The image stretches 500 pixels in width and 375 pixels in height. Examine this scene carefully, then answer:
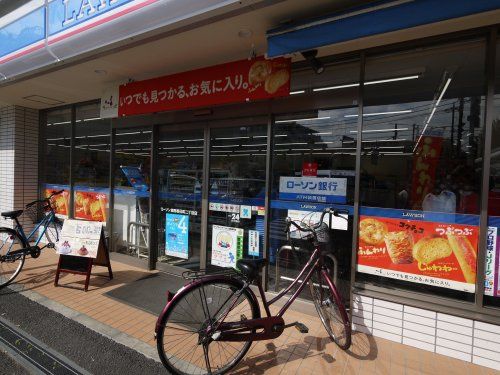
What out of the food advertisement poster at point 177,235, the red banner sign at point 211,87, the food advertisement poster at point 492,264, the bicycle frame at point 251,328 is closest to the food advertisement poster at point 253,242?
the food advertisement poster at point 177,235

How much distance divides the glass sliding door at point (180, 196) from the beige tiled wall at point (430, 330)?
279 centimetres

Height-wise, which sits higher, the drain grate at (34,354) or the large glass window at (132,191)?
Result: the large glass window at (132,191)

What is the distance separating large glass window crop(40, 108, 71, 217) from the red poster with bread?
6527mm

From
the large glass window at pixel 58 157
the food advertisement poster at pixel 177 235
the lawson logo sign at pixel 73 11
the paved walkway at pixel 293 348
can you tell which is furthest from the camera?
the large glass window at pixel 58 157

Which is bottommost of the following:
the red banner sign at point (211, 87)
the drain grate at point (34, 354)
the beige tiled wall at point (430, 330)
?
the drain grate at point (34, 354)

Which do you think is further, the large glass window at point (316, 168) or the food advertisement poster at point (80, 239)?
the food advertisement poster at point (80, 239)

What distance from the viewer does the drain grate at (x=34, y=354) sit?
109 inches

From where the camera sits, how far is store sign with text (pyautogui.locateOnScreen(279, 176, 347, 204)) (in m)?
3.81

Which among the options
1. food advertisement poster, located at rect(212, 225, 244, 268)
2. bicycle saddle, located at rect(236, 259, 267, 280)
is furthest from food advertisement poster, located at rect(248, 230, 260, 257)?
bicycle saddle, located at rect(236, 259, 267, 280)

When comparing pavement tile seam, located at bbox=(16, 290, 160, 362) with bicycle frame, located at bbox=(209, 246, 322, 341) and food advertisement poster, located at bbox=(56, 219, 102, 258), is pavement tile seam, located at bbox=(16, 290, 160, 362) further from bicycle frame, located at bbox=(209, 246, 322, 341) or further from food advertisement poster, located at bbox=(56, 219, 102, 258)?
bicycle frame, located at bbox=(209, 246, 322, 341)

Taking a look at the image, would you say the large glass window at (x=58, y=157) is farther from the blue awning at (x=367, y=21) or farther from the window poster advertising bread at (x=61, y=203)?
the blue awning at (x=367, y=21)

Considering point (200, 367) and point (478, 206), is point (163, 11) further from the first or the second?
point (478, 206)

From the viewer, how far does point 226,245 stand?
15.7 ft

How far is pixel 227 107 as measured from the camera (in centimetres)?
460
